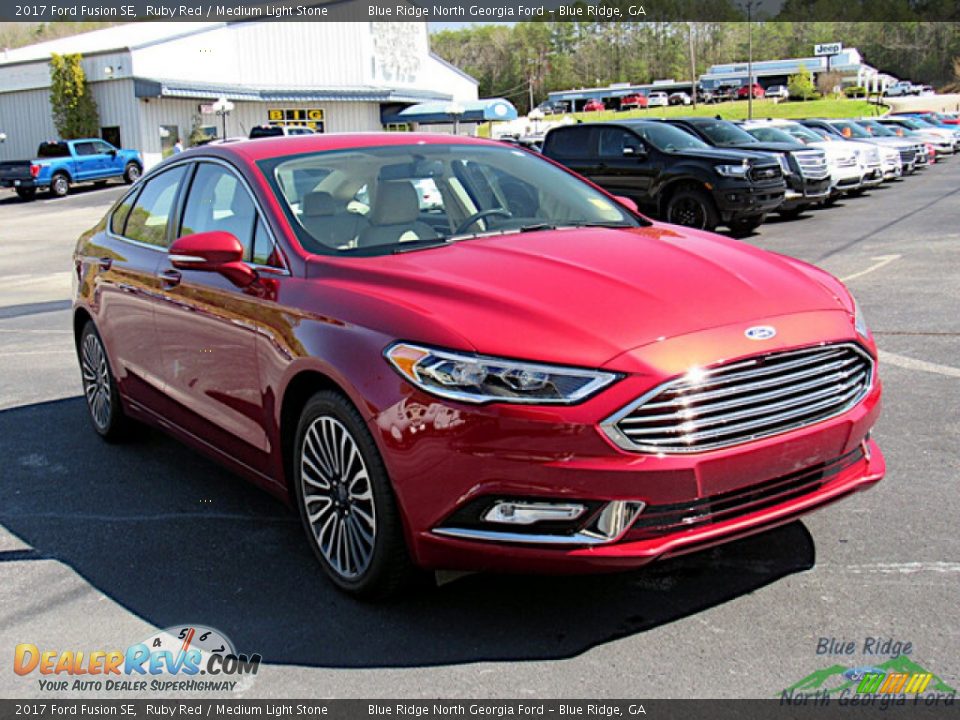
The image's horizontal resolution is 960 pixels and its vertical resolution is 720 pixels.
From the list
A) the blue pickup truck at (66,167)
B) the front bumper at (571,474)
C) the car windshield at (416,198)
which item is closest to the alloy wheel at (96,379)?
the car windshield at (416,198)

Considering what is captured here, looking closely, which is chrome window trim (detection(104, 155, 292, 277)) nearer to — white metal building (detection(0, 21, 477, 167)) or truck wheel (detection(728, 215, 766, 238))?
truck wheel (detection(728, 215, 766, 238))

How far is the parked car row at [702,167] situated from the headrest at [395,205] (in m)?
11.6

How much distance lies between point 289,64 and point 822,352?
161 ft

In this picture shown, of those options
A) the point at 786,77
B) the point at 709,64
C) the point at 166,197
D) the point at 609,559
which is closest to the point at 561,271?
the point at 609,559

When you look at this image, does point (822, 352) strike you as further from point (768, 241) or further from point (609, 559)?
point (768, 241)

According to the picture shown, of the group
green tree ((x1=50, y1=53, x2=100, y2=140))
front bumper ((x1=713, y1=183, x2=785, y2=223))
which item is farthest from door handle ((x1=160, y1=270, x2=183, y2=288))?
green tree ((x1=50, y1=53, x2=100, y2=140))

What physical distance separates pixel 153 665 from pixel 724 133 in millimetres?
16507

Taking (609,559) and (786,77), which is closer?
(609,559)

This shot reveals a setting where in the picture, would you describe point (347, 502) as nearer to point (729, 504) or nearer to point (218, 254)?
point (218, 254)

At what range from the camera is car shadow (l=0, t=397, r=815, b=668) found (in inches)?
139

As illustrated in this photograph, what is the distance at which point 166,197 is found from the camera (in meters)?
5.50

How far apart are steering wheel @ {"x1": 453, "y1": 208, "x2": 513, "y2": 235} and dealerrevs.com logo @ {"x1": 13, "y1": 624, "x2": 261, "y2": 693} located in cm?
199

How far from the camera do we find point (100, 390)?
6.23 meters

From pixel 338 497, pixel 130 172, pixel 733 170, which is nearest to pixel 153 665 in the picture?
pixel 338 497
